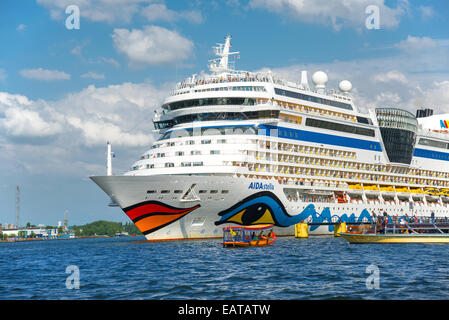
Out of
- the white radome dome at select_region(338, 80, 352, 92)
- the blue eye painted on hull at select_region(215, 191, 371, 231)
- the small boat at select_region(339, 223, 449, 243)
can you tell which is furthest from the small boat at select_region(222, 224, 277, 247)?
the white radome dome at select_region(338, 80, 352, 92)

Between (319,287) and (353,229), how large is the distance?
116 ft

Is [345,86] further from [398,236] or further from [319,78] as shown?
[398,236]

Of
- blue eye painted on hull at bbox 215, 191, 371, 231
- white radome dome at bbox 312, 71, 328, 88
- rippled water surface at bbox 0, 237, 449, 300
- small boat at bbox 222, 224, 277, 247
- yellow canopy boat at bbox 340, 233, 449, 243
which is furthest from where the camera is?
white radome dome at bbox 312, 71, 328, 88

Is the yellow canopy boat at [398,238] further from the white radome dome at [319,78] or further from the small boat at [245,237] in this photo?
the white radome dome at [319,78]

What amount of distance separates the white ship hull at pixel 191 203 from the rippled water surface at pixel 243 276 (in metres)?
8.80

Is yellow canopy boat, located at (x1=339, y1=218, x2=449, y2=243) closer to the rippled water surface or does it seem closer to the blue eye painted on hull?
the blue eye painted on hull

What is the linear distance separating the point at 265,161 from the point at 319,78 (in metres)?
18.6

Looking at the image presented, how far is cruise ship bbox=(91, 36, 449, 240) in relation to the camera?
4453cm

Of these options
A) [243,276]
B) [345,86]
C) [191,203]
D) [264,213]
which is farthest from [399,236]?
[345,86]

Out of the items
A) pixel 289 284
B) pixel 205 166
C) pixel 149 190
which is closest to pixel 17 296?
pixel 289 284

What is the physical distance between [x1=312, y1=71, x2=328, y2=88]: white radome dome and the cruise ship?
12cm

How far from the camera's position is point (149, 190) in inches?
1708

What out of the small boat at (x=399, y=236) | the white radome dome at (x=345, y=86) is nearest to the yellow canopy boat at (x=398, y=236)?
the small boat at (x=399, y=236)

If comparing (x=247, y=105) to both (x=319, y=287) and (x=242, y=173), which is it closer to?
(x=242, y=173)
